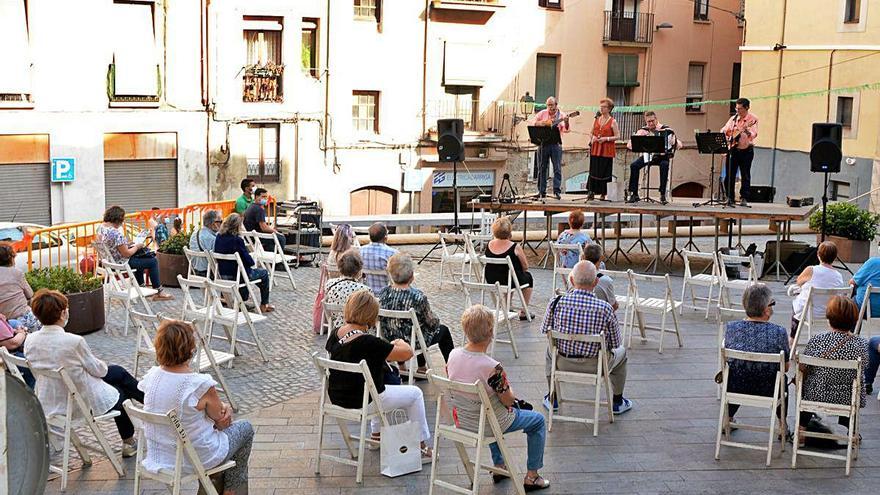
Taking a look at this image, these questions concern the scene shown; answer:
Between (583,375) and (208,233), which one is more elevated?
(208,233)

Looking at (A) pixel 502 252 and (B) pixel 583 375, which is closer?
(B) pixel 583 375

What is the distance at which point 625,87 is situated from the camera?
113 ft

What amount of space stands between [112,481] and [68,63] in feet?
66.2

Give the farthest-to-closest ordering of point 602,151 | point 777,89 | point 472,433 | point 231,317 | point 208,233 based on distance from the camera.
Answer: point 777,89
point 602,151
point 208,233
point 231,317
point 472,433

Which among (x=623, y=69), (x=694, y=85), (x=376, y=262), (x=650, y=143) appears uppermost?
(x=623, y=69)

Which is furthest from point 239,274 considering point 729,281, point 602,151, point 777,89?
point 777,89

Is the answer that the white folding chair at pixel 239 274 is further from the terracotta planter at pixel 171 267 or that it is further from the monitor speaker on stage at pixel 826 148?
the monitor speaker on stage at pixel 826 148

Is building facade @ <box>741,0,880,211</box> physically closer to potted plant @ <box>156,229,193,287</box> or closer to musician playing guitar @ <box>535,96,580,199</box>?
musician playing guitar @ <box>535,96,580,199</box>

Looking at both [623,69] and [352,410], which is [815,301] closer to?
[352,410]

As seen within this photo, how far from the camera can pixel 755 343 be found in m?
7.61

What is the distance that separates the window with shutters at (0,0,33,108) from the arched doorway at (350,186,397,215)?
9373 millimetres

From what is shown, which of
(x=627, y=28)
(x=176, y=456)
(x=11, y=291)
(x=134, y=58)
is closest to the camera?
(x=176, y=456)

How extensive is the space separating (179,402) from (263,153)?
77.1 ft

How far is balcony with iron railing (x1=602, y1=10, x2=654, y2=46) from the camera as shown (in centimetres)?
3362
